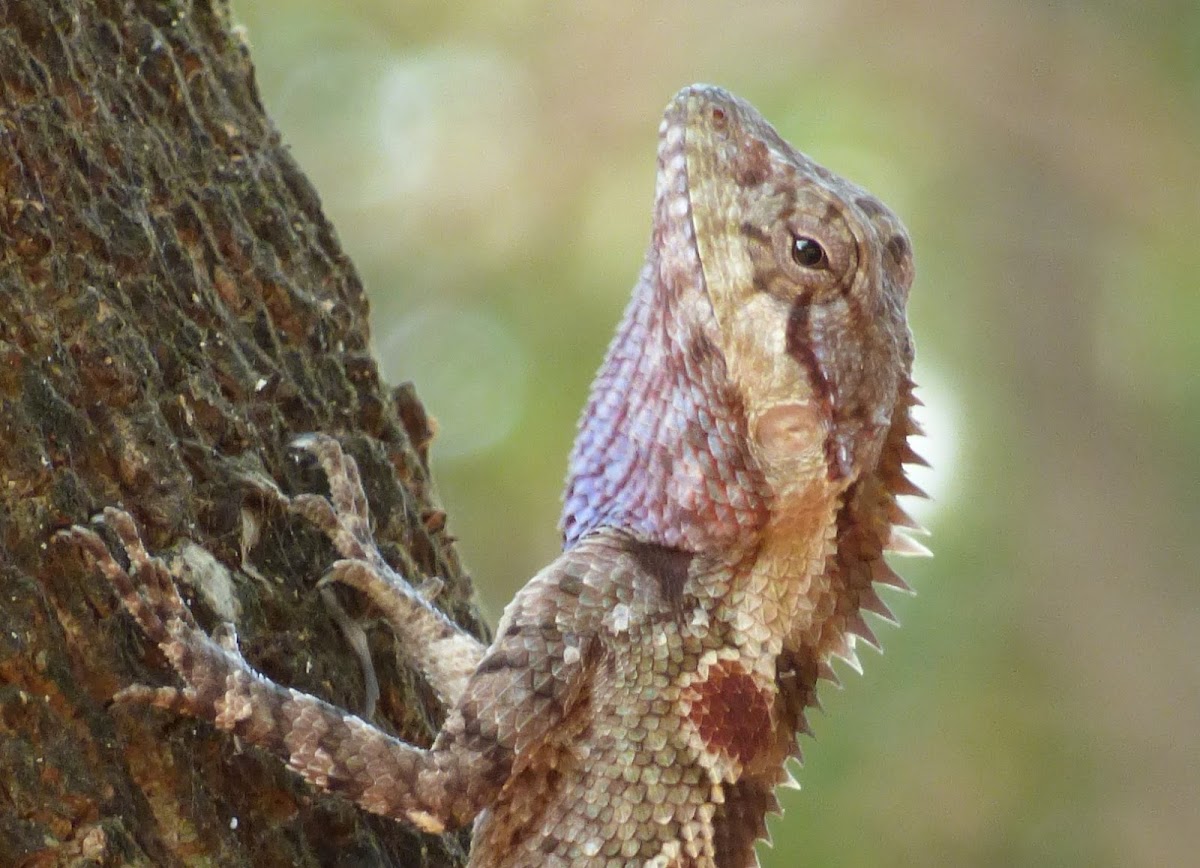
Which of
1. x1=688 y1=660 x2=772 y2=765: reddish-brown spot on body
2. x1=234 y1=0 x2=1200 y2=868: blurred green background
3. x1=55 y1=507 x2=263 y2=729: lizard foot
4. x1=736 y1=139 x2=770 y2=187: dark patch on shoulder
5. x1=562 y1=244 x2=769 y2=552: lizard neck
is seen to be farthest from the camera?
x1=234 y1=0 x2=1200 y2=868: blurred green background

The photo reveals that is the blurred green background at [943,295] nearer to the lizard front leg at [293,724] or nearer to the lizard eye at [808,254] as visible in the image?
the lizard eye at [808,254]

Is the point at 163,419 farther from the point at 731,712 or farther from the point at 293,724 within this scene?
the point at 731,712

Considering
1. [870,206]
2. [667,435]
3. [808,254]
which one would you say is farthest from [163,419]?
[870,206]

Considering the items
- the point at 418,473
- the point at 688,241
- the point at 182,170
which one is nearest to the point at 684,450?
the point at 688,241

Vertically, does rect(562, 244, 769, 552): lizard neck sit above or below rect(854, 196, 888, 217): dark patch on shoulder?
below

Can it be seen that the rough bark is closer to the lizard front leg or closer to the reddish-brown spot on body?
the lizard front leg

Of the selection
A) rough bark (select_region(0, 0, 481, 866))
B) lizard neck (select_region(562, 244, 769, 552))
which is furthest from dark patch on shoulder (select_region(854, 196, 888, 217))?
rough bark (select_region(0, 0, 481, 866))
